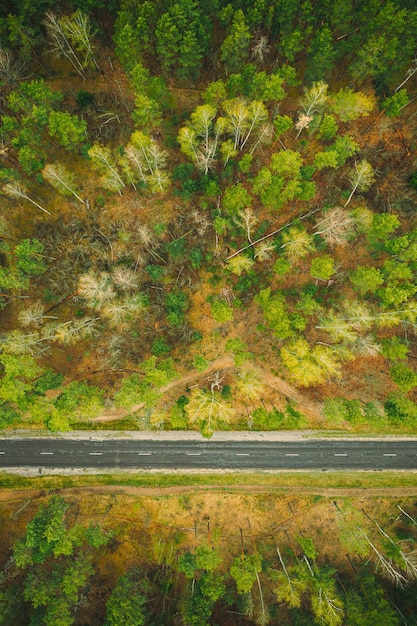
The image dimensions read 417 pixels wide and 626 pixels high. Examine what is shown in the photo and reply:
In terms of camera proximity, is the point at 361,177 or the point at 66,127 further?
the point at 361,177

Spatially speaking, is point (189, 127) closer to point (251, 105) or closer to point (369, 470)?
point (251, 105)

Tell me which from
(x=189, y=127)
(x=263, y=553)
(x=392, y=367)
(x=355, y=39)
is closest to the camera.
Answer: (x=355, y=39)

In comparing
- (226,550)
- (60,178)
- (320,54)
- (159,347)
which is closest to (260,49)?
(320,54)

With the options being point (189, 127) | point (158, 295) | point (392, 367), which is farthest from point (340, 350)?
point (189, 127)

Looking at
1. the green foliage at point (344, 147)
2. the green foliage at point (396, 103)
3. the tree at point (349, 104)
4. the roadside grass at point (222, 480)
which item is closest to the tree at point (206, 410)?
the roadside grass at point (222, 480)

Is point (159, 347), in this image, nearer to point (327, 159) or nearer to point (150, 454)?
point (150, 454)

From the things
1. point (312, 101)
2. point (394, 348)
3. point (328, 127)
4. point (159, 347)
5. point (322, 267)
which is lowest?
point (159, 347)

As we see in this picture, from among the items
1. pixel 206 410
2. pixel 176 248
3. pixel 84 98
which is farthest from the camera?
pixel 176 248

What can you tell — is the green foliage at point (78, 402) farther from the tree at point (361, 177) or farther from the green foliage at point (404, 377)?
the tree at point (361, 177)

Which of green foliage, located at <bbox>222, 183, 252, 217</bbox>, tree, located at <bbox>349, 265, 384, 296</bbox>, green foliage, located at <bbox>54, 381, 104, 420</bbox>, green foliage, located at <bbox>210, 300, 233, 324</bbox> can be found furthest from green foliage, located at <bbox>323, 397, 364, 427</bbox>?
green foliage, located at <bbox>54, 381, 104, 420</bbox>
